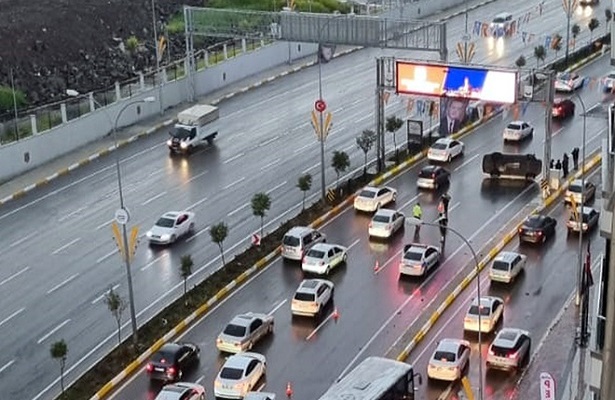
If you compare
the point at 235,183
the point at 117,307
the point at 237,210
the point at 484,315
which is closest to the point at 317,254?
the point at 484,315

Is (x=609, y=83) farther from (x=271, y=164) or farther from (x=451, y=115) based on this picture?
(x=271, y=164)

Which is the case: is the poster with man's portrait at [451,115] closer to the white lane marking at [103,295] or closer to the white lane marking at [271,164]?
the white lane marking at [271,164]

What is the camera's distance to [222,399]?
4650 centimetres

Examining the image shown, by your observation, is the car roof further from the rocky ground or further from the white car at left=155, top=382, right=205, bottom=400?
the rocky ground

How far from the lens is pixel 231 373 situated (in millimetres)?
46594

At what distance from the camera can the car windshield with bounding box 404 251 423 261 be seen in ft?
189

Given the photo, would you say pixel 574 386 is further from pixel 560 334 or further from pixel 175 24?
pixel 175 24

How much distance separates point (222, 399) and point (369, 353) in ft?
23.1

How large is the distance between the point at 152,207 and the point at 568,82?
37.9 m

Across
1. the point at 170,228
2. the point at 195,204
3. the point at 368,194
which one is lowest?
the point at 195,204

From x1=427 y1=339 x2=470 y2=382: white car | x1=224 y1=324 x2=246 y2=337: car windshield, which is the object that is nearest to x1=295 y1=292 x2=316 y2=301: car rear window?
x1=224 y1=324 x2=246 y2=337: car windshield

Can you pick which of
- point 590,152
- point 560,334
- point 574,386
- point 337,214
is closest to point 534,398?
point 574,386

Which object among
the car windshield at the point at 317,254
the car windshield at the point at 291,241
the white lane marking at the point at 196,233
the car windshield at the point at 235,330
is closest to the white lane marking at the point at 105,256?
the white lane marking at the point at 196,233

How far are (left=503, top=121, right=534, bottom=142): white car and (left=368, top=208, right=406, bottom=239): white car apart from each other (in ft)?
62.3
